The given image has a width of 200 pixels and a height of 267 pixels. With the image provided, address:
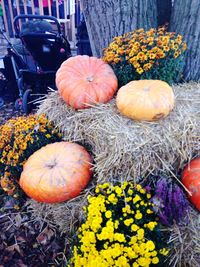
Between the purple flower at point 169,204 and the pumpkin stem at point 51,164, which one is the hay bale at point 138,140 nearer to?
the purple flower at point 169,204

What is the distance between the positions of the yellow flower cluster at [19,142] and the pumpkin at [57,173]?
20 cm

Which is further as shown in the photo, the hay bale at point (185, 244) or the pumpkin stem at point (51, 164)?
the pumpkin stem at point (51, 164)

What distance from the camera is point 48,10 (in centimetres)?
859

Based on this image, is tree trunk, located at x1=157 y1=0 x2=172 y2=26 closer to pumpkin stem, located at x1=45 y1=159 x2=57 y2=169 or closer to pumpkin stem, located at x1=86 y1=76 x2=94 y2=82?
pumpkin stem, located at x1=86 y1=76 x2=94 y2=82

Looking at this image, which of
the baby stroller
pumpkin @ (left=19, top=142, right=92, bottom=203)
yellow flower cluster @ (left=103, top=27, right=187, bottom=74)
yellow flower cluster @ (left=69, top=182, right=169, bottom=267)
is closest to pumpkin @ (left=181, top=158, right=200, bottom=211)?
yellow flower cluster @ (left=69, top=182, right=169, bottom=267)

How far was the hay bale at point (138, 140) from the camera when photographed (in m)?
2.25

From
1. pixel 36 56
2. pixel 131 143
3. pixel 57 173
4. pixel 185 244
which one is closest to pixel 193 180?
pixel 185 244

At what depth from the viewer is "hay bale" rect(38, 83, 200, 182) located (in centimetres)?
225

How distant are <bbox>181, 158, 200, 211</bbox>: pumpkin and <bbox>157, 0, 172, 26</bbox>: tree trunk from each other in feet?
6.29

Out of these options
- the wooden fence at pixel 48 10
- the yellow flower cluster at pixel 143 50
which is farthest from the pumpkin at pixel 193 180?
the wooden fence at pixel 48 10

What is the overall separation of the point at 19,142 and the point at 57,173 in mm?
628

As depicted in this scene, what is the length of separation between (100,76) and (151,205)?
4.29ft

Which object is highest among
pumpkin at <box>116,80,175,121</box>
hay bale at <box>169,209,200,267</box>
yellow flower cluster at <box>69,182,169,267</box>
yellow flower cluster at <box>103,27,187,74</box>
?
yellow flower cluster at <box>103,27,187,74</box>

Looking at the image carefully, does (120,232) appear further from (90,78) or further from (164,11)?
(164,11)
